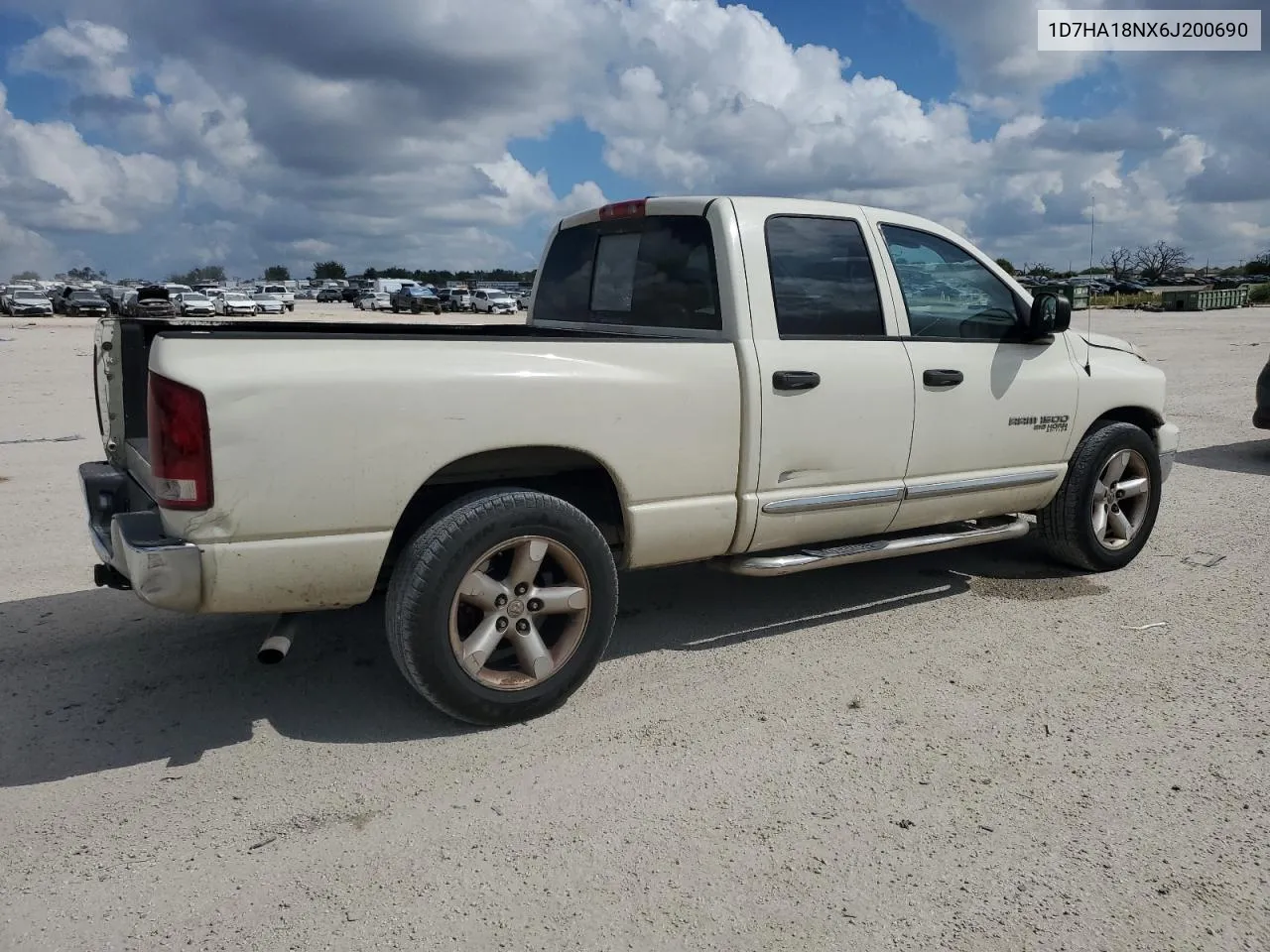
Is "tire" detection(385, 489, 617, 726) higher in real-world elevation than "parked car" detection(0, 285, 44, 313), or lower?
lower

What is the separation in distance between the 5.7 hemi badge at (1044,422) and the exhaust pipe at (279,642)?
343cm

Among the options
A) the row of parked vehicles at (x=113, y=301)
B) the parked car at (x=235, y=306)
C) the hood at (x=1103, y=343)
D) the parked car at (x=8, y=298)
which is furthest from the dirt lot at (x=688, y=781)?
the parked car at (x=8, y=298)

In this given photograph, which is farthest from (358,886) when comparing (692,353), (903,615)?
(903,615)

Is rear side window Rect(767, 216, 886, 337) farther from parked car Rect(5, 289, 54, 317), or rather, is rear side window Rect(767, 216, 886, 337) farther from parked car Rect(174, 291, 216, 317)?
parked car Rect(5, 289, 54, 317)

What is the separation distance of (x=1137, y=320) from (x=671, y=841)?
41.2 m

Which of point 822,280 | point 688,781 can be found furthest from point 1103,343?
point 688,781

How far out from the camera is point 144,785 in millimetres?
3205

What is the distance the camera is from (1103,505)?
17.8ft

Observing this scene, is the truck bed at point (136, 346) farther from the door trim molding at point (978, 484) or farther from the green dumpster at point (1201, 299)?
the green dumpster at point (1201, 299)

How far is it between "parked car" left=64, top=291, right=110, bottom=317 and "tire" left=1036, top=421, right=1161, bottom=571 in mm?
53298

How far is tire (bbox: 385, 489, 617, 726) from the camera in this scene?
3383 millimetres

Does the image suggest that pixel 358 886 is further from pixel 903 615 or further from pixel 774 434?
pixel 903 615

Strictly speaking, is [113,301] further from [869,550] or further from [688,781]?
[688,781]

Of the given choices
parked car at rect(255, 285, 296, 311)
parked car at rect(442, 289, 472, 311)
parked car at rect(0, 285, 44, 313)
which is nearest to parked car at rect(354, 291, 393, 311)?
parked car at rect(442, 289, 472, 311)
